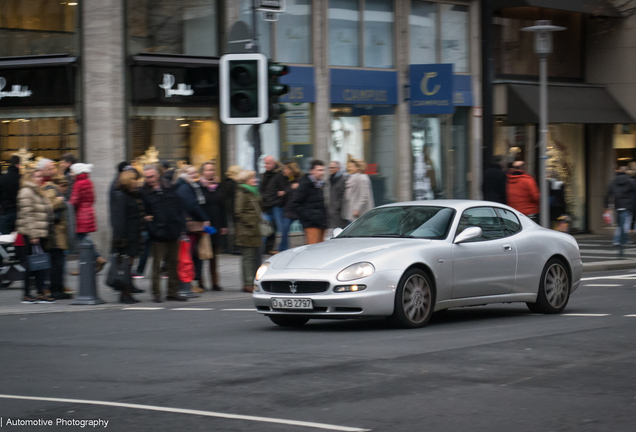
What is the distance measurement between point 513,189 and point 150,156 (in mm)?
7214

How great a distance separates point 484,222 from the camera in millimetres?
11508

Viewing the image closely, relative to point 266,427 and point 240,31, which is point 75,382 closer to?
point 266,427

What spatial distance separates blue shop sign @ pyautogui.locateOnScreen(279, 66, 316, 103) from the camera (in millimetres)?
22234

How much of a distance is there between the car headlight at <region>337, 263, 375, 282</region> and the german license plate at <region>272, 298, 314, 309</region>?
16.7 inches

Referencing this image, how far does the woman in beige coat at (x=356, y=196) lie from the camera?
17.5 meters

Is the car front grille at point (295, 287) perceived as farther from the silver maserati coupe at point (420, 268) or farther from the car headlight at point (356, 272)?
the car headlight at point (356, 272)

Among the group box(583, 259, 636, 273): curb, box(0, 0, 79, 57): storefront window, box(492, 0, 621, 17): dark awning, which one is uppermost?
box(492, 0, 621, 17): dark awning

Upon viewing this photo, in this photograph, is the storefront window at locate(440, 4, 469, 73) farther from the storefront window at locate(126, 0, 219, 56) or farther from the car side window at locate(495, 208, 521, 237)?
the car side window at locate(495, 208, 521, 237)

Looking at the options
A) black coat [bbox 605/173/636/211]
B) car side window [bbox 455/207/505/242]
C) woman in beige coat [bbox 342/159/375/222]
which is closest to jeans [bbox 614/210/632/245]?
black coat [bbox 605/173/636/211]

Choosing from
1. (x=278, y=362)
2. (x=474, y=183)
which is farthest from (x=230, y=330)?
(x=474, y=183)

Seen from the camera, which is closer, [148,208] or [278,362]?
[278,362]

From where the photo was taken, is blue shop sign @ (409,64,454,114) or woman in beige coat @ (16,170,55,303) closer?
woman in beige coat @ (16,170,55,303)

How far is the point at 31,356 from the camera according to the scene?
8914mm

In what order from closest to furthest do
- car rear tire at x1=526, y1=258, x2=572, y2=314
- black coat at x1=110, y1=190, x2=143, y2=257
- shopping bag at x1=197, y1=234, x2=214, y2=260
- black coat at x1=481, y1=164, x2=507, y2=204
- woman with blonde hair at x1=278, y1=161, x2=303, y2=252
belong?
car rear tire at x1=526, y1=258, x2=572, y2=314 → black coat at x1=110, y1=190, x2=143, y2=257 → shopping bag at x1=197, y1=234, x2=214, y2=260 → woman with blonde hair at x1=278, y1=161, x2=303, y2=252 → black coat at x1=481, y1=164, x2=507, y2=204
